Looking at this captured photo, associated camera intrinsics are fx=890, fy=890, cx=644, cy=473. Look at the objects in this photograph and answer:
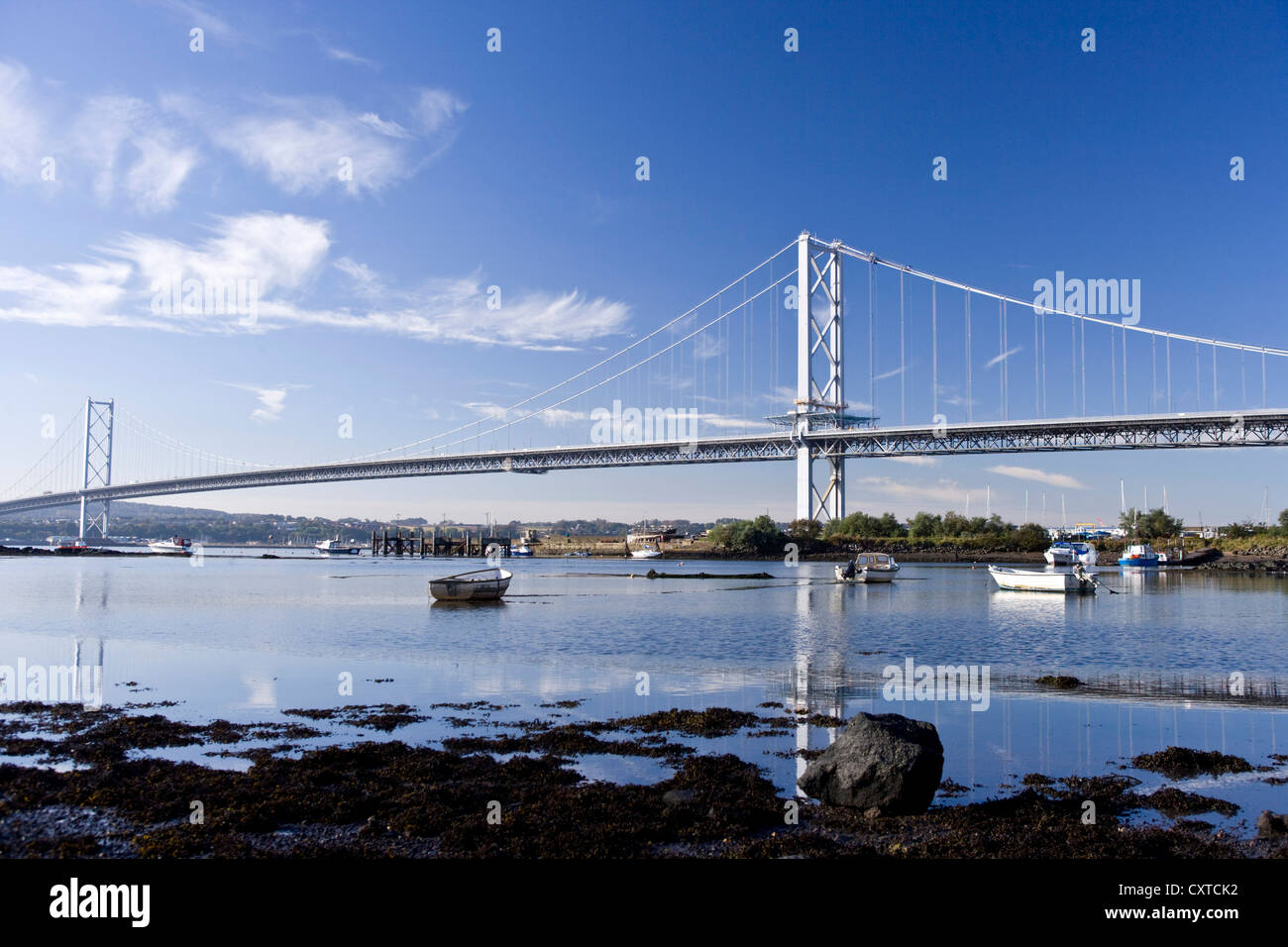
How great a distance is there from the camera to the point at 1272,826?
6133 mm

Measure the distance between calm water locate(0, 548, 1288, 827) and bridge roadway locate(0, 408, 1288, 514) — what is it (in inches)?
1049

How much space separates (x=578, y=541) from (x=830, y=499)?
229 feet

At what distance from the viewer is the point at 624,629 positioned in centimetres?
2220

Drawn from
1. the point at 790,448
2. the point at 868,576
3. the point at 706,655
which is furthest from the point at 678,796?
the point at 790,448

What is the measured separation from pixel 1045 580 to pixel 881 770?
1398 inches

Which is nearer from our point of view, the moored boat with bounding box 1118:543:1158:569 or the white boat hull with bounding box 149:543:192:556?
the moored boat with bounding box 1118:543:1158:569

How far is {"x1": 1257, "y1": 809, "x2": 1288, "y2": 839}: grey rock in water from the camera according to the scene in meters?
6.10

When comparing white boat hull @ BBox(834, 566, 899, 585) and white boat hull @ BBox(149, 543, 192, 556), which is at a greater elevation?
white boat hull @ BBox(834, 566, 899, 585)

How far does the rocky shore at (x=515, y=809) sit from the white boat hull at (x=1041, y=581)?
31792mm

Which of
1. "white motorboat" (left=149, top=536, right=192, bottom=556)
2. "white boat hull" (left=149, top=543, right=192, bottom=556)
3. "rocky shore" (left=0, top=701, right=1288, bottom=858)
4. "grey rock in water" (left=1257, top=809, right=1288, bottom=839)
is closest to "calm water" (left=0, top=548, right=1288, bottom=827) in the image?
"rocky shore" (left=0, top=701, right=1288, bottom=858)

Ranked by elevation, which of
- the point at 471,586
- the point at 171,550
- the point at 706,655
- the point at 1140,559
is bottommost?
the point at 171,550

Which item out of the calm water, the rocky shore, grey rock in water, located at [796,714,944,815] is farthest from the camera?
the calm water

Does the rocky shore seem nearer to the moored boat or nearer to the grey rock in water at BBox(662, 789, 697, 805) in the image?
the grey rock in water at BBox(662, 789, 697, 805)

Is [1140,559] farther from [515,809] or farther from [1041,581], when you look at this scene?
[515,809]
